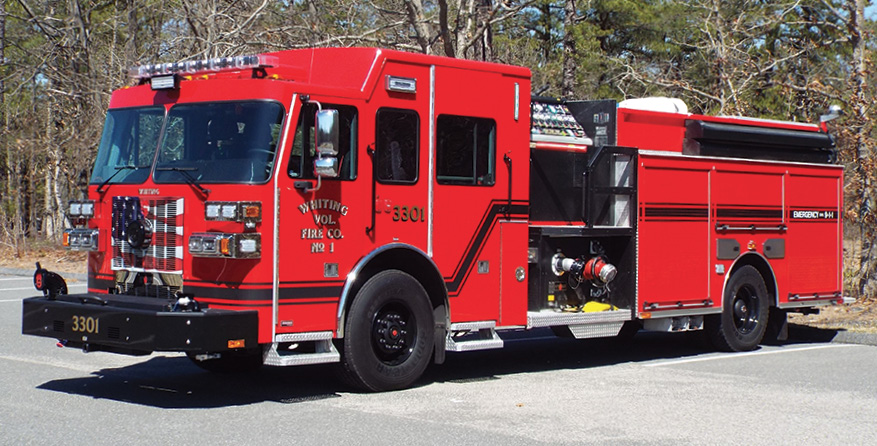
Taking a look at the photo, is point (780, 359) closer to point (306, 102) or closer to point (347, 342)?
point (347, 342)

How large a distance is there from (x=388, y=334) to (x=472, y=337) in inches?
49.5

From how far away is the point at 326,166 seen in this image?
878 cm

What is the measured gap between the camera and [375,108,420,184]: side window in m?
9.66

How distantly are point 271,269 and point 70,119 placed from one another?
21339 millimetres

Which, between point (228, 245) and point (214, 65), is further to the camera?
point (214, 65)

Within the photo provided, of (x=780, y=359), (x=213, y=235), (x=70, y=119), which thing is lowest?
(x=780, y=359)

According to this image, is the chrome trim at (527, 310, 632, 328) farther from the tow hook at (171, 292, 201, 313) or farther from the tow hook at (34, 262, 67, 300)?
the tow hook at (34, 262, 67, 300)

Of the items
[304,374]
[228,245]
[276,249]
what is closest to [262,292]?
[276,249]

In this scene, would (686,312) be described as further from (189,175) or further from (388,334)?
(189,175)

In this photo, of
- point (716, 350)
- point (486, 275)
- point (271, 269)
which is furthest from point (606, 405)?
point (716, 350)

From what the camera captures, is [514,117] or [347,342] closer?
[347,342]

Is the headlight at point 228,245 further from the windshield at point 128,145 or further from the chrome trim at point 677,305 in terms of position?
the chrome trim at point 677,305

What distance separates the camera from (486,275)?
416 inches

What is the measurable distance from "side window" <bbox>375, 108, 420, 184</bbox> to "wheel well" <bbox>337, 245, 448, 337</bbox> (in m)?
0.67
